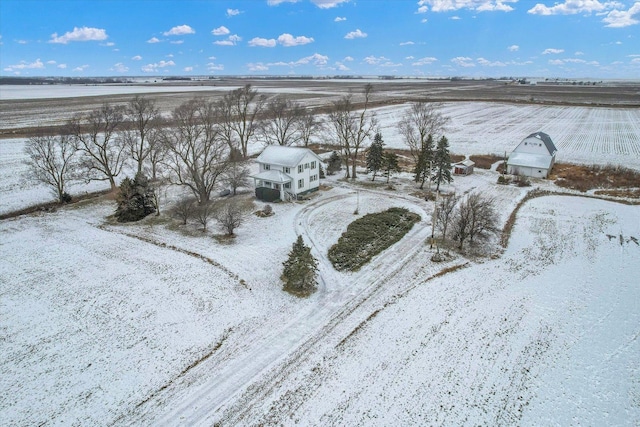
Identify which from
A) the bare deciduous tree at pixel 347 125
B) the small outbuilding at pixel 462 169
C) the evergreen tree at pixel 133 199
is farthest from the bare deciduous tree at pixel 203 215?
the small outbuilding at pixel 462 169

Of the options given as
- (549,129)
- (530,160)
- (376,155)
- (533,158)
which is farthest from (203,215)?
(549,129)

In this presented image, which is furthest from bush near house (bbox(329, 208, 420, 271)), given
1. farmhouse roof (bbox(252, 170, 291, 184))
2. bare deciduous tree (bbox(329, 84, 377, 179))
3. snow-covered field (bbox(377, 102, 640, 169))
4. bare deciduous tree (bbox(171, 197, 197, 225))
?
snow-covered field (bbox(377, 102, 640, 169))

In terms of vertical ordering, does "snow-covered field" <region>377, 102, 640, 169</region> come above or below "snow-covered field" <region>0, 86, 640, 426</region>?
above

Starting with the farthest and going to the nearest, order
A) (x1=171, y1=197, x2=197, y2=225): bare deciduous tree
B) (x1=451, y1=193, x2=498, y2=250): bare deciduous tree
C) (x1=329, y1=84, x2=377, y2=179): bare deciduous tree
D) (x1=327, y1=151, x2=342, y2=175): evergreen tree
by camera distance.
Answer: (x1=327, y1=151, x2=342, y2=175): evergreen tree < (x1=329, y1=84, x2=377, y2=179): bare deciduous tree < (x1=171, y1=197, x2=197, y2=225): bare deciduous tree < (x1=451, y1=193, x2=498, y2=250): bare deciduous tree

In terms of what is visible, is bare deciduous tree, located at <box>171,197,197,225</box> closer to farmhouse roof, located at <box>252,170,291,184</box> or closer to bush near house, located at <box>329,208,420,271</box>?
farmhouse roof, located at <box>252,170,291,184</box>

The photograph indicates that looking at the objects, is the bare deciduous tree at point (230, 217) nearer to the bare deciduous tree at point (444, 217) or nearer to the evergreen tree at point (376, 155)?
the bare deciduous tree at point (444, 217)
